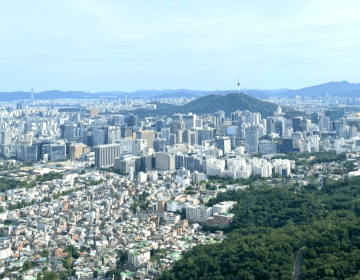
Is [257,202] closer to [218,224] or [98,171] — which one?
[218,224]

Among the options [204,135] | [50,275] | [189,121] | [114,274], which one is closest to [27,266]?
[50,275]

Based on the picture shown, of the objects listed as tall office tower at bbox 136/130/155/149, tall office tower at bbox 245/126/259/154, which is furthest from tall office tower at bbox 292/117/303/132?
tall office tower at bbox 136/130/155/149

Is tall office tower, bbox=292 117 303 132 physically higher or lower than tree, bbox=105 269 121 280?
higher

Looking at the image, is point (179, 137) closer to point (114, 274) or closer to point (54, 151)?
point (54, 151)

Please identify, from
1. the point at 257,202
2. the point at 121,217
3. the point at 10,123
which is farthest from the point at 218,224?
the point at 10,123

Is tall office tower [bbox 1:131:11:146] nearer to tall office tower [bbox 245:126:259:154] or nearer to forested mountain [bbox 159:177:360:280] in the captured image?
tall office tower [bbox 245:126:259:154]

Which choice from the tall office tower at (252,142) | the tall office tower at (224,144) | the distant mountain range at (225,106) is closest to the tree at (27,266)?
the tall office tower at (224,144)
